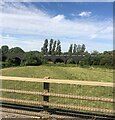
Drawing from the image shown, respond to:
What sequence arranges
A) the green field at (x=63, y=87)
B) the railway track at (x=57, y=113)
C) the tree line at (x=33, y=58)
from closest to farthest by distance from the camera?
the railway track at (x=57, y=113)
the green field at (x=63, y=87)
the tree line at (x=33, y=58)

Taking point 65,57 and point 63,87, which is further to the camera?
point 65,57

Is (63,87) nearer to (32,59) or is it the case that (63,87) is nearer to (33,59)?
(32,59)

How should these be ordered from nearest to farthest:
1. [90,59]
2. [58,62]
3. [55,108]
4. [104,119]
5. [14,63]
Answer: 1. [104,119]
2. [55,108]
3. [14,63]
4. [58,62]
5. [90,59]

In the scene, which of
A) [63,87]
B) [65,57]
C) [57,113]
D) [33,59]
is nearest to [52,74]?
[63,87]

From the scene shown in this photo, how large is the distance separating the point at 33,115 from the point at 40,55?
47004 millimetres

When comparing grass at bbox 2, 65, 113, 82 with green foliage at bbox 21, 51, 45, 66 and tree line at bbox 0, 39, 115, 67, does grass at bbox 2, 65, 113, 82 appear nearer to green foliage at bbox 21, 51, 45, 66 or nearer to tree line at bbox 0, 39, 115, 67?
tree line at bbox 0, 39, 115, 67

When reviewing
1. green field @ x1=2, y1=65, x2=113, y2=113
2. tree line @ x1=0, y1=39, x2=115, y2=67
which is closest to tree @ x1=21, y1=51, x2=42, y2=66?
tree line @ x1=0, y1=39, x2=115, y2=67

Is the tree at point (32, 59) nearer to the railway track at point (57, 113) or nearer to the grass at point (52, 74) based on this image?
the grass at point (52, 74)

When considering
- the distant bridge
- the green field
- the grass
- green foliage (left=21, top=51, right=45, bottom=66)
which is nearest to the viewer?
the green field

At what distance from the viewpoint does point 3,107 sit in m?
5.93

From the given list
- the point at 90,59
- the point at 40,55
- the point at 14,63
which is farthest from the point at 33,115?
the point at 90,59

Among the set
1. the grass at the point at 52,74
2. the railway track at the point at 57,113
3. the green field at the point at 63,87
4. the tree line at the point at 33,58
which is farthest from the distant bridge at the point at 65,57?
the railway track at the point at 57,113

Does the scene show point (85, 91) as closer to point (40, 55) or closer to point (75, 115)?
→ point (75, 115)

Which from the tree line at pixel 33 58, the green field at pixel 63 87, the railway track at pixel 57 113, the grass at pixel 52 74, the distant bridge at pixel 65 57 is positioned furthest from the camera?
the distant bridge at pixel 65 57
